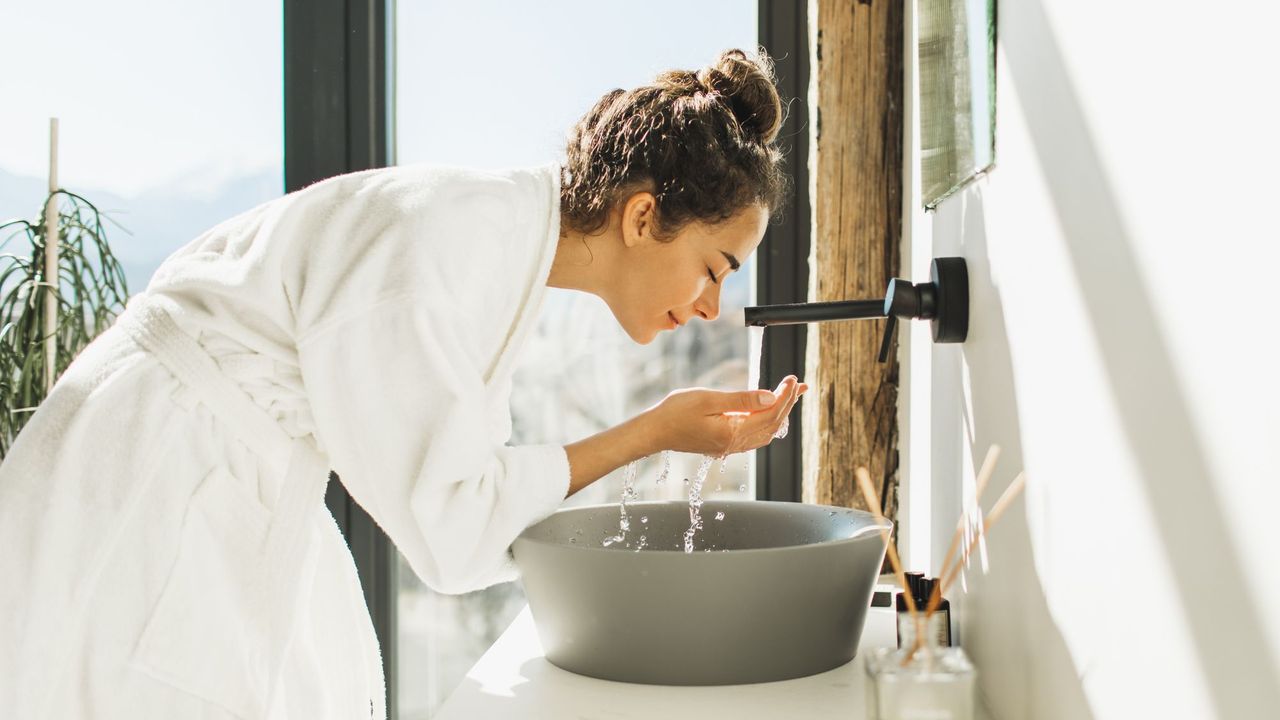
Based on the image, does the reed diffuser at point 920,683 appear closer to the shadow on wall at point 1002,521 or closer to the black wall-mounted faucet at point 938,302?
the shadow on wall at point 1002,521

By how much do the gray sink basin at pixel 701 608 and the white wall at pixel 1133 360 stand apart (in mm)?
149

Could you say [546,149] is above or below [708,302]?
above

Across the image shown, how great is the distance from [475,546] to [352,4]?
4.37 feet

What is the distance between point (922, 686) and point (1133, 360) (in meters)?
0.29

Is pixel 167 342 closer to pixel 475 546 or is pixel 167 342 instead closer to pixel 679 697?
pixel 475 546

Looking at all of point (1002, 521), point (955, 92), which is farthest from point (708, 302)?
point (1002, 521)

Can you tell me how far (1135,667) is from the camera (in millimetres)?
636

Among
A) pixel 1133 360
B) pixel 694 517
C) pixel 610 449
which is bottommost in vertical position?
pixel 694 517

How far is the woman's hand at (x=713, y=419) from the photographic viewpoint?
3.75 ft

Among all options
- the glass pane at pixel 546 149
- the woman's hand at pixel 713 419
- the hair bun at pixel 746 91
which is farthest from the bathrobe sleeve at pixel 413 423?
the glass pane at pixel 546 149

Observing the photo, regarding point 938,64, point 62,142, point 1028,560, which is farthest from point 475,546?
point 62,142

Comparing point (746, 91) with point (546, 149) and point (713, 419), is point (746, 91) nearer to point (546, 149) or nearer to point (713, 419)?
point (713, 419)

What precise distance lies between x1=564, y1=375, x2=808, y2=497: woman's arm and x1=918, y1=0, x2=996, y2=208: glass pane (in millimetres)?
326

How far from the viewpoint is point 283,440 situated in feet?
3.56
